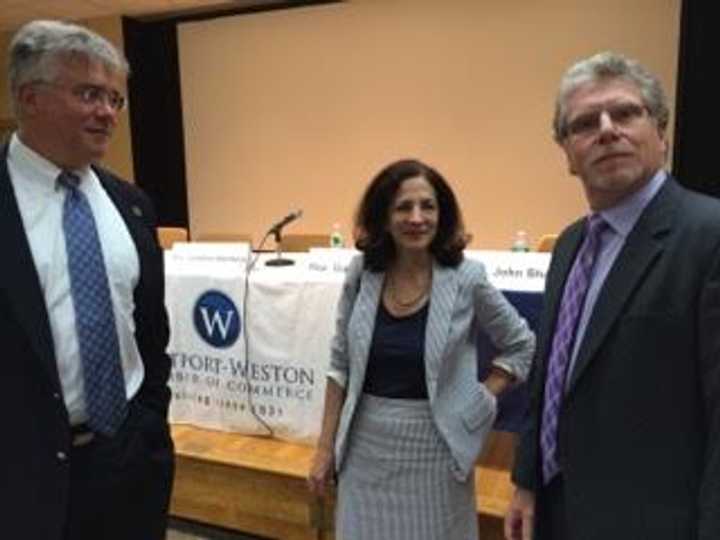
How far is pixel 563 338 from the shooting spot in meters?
1.30

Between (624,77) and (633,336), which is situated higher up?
(624,77)

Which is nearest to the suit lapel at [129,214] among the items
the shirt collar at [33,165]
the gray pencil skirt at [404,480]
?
the shirt collar at [33,165]

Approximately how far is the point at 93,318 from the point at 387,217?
0.77 meters

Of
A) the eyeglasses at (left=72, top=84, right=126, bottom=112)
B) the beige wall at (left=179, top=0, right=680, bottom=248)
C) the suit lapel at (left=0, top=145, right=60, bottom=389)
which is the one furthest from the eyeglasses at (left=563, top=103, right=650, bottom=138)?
the beige wall at (left=179, top=0, right=680, bottom=248)

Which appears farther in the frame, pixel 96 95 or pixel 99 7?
pixel 99 7

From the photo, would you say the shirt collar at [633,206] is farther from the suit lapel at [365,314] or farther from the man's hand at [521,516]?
the suit lapel at [365,314]

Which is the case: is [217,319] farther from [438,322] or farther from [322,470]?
[438,322]

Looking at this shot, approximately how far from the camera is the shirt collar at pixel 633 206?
1175mm

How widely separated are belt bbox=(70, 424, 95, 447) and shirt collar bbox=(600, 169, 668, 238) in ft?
3.63

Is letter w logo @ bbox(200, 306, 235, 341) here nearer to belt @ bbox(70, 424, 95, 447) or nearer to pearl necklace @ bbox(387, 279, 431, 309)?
pearl necklace @ bbox(387, 279, 431, 309)

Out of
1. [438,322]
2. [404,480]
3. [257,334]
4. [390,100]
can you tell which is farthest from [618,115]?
[390,100]

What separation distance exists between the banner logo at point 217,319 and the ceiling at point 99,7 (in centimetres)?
464

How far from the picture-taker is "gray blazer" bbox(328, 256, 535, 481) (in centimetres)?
170

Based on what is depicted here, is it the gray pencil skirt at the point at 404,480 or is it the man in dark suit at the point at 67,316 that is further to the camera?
the gray pencil skirt at the point at 404,480
